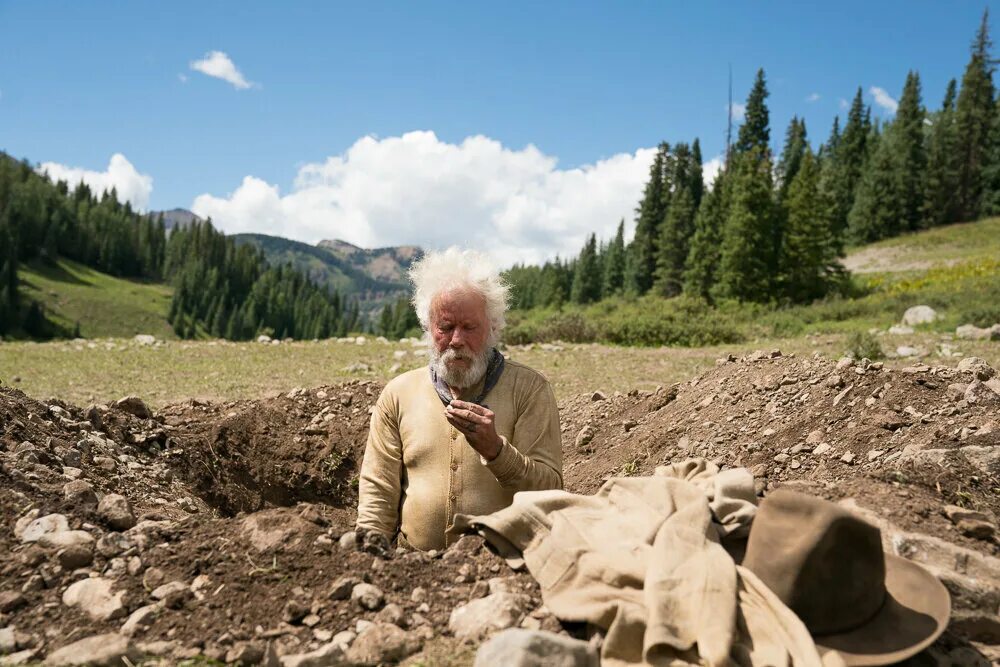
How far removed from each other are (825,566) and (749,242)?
1316 inches

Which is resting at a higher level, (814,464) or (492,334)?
(492,334)

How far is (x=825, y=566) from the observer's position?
243cm

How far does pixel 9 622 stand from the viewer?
9.01 feet

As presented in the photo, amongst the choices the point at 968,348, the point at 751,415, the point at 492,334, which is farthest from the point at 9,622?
the point at 968,348

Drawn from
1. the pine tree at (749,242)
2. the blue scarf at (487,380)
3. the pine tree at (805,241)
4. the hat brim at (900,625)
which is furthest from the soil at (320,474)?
the pine tree at (805,241)

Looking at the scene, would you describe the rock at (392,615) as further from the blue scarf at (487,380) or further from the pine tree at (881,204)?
the pine tree at (881,204)

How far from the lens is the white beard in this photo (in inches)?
152

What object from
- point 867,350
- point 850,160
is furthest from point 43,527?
point 850,160

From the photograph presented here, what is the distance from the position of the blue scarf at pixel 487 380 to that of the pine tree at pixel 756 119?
5681cm

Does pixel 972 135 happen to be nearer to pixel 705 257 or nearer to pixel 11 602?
pixel 705 257

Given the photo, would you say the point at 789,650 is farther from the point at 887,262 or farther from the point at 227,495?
the point at 887,262

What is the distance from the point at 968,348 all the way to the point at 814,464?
970 cm

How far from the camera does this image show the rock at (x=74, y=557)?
303cm

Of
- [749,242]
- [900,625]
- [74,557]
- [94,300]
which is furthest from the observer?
[94,300]
